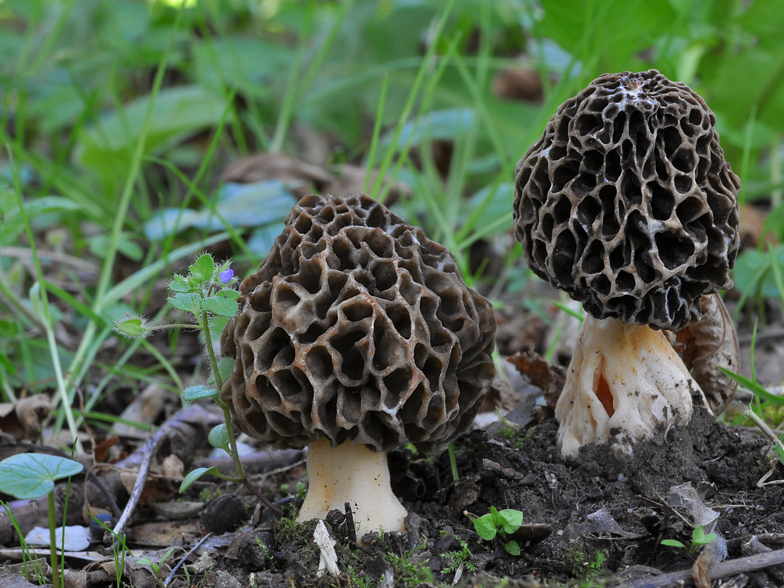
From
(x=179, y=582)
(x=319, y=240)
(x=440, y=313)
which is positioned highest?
(x=319, y=240)

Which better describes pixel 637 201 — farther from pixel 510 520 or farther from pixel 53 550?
pixel 53 550

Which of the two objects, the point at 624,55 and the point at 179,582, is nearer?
the point at 179,582

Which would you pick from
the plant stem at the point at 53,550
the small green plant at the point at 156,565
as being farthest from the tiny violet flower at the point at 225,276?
the small green plant at the point at 156,565

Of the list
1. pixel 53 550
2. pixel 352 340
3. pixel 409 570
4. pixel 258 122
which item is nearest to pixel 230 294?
pixel 352 340

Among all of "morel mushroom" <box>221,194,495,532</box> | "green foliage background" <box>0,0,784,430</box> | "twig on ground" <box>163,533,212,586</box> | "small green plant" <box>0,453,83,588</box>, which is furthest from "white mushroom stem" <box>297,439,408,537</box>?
"green foliage background" <box>0,0,784,430</box>

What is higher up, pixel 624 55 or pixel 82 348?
pixel 624 55

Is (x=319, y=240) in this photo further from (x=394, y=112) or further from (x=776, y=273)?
(x=394, y=112)

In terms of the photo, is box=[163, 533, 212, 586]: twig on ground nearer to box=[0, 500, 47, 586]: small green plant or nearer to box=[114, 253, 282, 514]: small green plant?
box=[114, 253, 282, 514]: small green plant

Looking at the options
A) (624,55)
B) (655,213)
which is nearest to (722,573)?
(655,213)
